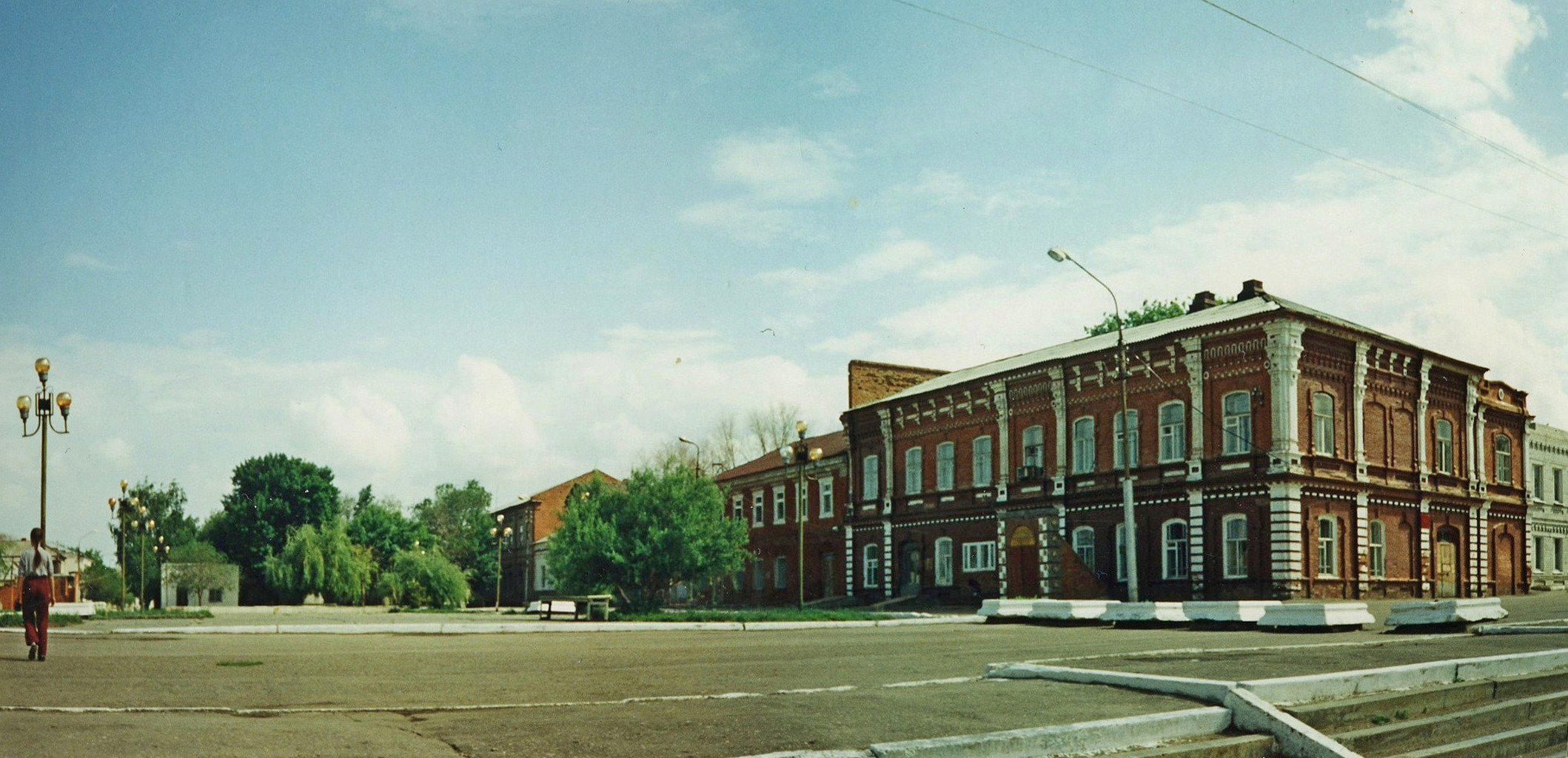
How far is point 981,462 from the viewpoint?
44.9 metres

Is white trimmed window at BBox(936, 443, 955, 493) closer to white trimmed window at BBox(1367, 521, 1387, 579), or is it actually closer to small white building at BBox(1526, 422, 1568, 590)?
white trimmed window at BBox(1367, 521, 1387, 579)

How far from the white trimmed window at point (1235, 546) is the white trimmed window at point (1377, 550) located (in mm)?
4206

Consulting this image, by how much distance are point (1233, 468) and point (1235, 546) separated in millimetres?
2207

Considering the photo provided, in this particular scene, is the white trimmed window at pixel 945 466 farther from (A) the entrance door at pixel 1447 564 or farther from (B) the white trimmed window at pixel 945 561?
(A) the entrance door at pixel 1447 564

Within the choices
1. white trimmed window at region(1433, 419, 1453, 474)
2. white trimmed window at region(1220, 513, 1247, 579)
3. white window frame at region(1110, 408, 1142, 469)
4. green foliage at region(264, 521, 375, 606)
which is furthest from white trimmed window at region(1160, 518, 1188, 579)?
green foliage at region(264, 521, 375, 606)

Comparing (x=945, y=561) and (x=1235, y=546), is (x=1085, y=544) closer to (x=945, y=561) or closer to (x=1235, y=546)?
(x=1235, y=546)

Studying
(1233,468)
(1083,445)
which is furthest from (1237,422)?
(1083,445)

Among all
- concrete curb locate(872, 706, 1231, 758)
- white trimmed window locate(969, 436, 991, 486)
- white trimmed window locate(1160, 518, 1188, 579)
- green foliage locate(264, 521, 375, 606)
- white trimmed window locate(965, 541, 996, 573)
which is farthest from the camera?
green foliage locate(264, 521, 375, 606)

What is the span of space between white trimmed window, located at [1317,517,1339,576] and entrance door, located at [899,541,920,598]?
56.0 ft

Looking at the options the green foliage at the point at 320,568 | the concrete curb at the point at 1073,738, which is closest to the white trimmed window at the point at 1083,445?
the concrete curb at the point at 1073,738

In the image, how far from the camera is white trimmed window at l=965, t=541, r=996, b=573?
144 ft

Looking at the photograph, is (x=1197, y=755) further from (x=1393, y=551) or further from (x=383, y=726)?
(x=1393, y=551)

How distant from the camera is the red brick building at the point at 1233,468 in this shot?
3366 cm

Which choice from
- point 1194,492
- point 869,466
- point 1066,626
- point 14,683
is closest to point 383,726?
point 14,683
